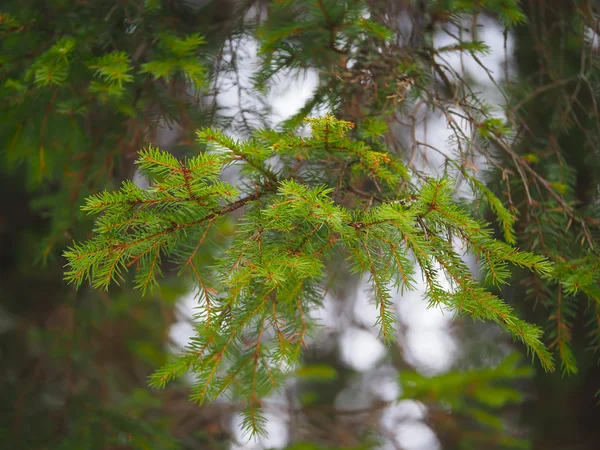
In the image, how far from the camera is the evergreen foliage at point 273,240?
1098mm

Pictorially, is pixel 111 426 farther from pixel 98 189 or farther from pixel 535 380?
pixel 535 380

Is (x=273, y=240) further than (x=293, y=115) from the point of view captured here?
No

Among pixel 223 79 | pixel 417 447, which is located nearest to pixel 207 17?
pixel 223 79

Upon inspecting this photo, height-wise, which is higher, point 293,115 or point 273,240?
point 293,115

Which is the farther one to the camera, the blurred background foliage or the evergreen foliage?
the blurred background foliage

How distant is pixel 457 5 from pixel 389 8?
33 centimetres

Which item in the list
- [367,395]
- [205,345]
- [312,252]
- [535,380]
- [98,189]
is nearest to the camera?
[312,252]

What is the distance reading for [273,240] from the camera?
1259 millimetres

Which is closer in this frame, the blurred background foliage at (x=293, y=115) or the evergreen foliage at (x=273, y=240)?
the evergreen foliage at (x=273, y=240)

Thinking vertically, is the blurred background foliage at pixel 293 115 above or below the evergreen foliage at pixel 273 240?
above

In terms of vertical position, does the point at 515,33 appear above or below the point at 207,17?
above

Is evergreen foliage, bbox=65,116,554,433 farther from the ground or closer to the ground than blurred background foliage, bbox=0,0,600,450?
closer to the ground

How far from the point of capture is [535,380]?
3680 millimetres

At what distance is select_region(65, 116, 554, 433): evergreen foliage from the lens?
110 cm
